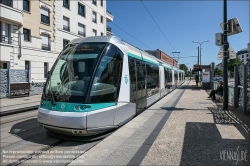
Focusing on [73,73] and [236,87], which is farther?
[236,87]

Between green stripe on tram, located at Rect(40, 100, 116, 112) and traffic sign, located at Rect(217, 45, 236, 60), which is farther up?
traffic sign, located at Rect(217, 45, 236, 60)

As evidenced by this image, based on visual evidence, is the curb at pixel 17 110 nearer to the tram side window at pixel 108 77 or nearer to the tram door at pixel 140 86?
the tram door at pixel 140 86

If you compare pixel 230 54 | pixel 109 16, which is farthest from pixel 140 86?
pixel 109 16

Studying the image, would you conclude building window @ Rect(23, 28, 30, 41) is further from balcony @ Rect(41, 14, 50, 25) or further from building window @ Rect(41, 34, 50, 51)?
balcony @ Rect(41, 14, 50, 25)

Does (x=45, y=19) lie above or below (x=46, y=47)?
above

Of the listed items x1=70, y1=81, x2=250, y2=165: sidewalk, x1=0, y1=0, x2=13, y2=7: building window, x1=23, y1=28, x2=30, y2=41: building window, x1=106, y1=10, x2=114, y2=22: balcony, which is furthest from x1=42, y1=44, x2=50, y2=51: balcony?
x1=70, y1=81, x2=250, y2=165: sidewalk

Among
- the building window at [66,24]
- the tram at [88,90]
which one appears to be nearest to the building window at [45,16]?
the building window at [66,24]

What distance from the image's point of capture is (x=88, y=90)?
4.96m

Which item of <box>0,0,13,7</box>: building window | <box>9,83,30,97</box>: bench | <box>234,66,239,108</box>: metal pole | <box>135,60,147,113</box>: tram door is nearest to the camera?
<box>135,60,147,113</box>: tram door

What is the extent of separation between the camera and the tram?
4.82m

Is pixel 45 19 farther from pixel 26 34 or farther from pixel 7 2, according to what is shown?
pixel 7 2

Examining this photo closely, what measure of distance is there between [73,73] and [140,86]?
3.31m

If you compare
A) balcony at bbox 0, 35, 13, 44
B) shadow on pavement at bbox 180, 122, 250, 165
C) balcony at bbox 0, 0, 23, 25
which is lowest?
shadow on pavement at bbox 180, 122, 250, 165

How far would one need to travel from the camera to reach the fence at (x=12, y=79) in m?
15.2
